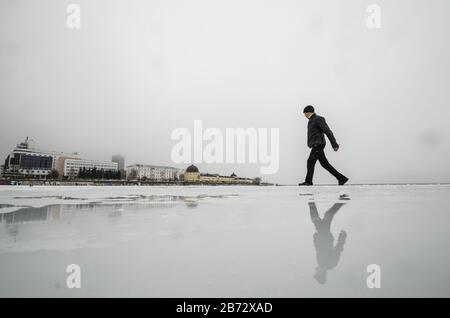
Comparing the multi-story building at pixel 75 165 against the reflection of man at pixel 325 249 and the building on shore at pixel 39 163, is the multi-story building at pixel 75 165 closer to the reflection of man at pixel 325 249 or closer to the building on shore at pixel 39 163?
the building on shore at pixel 39 163

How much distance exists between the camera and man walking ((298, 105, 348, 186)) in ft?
22.1

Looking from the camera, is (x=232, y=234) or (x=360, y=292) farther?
(x=232, y=234)

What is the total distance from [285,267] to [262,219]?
116 centimetres

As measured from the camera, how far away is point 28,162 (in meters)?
104

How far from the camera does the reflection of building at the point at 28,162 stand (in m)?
101

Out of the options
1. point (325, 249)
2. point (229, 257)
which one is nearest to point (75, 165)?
point (229, 257)

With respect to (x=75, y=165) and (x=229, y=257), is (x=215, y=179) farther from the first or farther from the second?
(x=75, y=165)

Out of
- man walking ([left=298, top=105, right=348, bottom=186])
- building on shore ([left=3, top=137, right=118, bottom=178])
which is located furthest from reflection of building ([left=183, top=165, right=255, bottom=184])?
building on shore ([left=3, top=137, right=118, bottom=178])

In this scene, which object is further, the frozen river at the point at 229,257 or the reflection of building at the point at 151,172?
the reflection of building at the point at 151,172

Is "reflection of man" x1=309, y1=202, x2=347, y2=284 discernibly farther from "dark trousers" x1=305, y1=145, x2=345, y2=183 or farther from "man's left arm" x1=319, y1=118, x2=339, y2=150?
"man's left arm" x1=319, y1=118, x2=339, y2=150

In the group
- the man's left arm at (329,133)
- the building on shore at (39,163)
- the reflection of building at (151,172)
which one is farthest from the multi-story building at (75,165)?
the man's left arm at (329,133)

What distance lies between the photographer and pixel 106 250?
1.44m

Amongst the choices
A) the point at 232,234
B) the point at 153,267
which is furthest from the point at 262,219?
the point at 153,267
